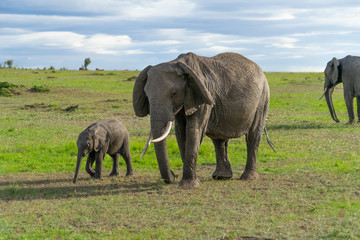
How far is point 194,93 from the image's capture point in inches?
331

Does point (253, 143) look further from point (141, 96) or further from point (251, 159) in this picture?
point (141, 96)

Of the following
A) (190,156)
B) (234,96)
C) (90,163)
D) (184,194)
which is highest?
(234,96)

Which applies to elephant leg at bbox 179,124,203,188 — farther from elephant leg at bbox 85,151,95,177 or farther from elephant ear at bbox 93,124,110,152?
elephant leg at bbox 85,151,95,177

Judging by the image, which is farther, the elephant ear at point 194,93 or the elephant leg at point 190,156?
the elephant leg at point 190,156

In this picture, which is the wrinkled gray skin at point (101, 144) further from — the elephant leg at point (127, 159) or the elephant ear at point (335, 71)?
the elephant ear at point (335, 71)

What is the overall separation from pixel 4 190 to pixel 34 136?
662 centimetres

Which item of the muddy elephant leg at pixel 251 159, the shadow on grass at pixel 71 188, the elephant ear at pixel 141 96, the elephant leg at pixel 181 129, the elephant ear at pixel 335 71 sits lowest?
the shadow on grass at pixel 71 188

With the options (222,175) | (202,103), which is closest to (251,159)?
(222,175)

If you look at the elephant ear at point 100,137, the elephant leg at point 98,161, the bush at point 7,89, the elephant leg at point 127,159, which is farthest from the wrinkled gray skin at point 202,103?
the bush at point 7,89

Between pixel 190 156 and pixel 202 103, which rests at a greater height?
pixel 202 103

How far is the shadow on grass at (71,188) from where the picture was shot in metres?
8.56

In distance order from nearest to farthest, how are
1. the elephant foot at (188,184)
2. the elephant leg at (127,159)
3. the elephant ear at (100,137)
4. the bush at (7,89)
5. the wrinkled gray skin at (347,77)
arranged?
the elephant foot at (188,184), the elephant ear at (100,137), the elephant leg at (127,159), the wrinkled gray skin at (347,77), the bush at (7,89)

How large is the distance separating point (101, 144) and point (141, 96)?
156 cm

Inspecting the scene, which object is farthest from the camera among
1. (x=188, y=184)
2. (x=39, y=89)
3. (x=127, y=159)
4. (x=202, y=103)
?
(x=39, y=89)
